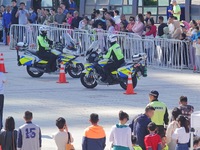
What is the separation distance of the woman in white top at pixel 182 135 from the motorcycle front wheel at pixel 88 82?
9953 millimetres

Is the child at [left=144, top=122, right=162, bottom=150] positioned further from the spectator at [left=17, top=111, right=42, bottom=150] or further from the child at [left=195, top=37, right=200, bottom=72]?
the child at [left=195, top=37, right=200, bottom=72]

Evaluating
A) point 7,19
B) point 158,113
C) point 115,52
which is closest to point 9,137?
point 158,113

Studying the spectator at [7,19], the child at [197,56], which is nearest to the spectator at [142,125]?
the child at [197,56]

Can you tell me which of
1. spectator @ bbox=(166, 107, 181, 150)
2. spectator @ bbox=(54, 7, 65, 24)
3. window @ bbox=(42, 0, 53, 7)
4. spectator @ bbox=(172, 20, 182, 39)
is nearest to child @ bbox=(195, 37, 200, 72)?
spectator @ bbox=(172, 20, 182, 39)

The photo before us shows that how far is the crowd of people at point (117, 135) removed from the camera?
13930 millimetres

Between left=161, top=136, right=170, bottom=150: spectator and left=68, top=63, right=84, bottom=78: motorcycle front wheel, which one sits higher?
left=68, top=63, right=84, bottom=78: motorcycle front wheel

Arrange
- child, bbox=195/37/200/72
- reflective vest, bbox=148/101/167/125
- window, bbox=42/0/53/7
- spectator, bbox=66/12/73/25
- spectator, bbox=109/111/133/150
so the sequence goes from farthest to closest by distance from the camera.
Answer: window, bbox=42/0/53/7 < spectator, bbox=66/12/73/25 < child, bbox=195/37/200/72 < reflective vest, bbox=148/101/167/125 < spectator, bbox=109/111/133/150

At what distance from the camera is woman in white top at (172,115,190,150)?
580 inches

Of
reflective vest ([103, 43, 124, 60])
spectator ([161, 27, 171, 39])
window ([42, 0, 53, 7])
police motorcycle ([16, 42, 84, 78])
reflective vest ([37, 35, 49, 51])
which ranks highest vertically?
window ([42, 0, 53, 7])

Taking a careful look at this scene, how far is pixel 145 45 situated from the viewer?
97.4ft

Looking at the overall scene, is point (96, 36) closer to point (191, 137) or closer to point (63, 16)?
point (63, 16)

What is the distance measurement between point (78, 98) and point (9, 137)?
29.1 feet

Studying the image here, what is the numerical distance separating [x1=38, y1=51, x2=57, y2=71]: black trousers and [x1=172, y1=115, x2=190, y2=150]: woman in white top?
12.5 metres

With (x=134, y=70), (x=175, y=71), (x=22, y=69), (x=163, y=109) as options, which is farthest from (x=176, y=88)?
(x=163, y=109)
